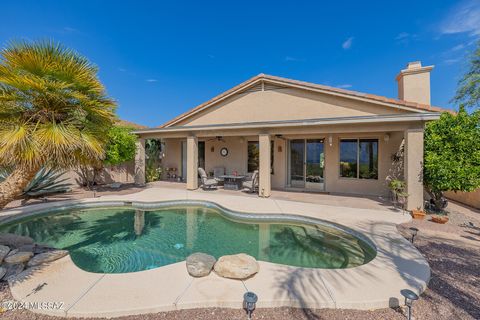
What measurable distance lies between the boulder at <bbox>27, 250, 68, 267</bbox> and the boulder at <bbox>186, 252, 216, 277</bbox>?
2.89 meters

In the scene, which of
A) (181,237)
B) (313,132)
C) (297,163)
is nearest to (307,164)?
(297,163)

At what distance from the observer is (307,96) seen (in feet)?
36.7

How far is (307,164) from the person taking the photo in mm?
12492

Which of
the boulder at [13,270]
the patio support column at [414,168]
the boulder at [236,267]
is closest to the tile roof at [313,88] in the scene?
the patio support column at [414,168]

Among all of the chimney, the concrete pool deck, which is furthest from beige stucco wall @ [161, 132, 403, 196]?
the concrete pool deck

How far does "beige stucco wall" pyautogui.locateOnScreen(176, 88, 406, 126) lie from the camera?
10.1 metres

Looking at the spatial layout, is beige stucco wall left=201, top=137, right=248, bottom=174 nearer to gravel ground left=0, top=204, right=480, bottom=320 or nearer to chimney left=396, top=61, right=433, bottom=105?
chimney left=396, top=61, right=433, bottom=105

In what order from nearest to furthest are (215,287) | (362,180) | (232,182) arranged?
1. (215,287)
2. (362,180)
3. (232,182)

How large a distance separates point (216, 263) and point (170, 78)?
24.4 meters

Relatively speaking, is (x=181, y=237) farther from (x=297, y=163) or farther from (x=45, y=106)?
(x=297, y=163)

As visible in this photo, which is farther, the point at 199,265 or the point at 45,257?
the point at 45,257

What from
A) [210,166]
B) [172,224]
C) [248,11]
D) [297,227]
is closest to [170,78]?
[248,11]

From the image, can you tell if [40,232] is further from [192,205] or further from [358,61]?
[358,61]

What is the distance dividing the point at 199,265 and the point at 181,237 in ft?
8.97
